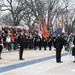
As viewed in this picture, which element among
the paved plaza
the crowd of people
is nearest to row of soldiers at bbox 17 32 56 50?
the crowd of people

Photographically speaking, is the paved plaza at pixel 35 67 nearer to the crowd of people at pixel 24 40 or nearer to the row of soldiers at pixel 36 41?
the crowd of people at pixel 24 40

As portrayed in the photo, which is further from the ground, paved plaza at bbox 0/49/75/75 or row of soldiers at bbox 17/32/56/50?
row of soldiers at bbox 17/32/56/50

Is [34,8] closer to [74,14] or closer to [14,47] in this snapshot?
[74,14]

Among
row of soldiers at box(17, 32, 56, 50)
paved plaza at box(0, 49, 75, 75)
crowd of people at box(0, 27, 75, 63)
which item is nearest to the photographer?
paved plaza at box(0, 49, 75, 75)

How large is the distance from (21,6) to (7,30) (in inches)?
1371

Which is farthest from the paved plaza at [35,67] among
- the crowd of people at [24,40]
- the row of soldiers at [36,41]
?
the row of soldiers at [36,41]

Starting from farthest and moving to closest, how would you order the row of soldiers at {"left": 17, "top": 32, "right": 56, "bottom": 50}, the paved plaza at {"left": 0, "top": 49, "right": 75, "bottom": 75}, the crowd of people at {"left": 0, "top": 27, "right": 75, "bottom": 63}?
the row of soldiers at {"left": 17, "top": 32, "right": 56, "bottom": 50}
the crowd of people at {"left": 0, "top": 27, "right": 75, "bottom": 63}
the paved plaza at {"left": 0, "top": 49, "right": 75, "bottom": 75}

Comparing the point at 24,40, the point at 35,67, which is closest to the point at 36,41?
the point at 24,40

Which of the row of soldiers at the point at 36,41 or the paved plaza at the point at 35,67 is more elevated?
the row of soldiers at the point at 36,41

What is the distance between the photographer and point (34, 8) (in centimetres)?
5416

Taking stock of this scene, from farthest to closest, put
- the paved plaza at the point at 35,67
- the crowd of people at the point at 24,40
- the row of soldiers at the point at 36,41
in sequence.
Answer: the row of soldiers at the point at 36,41 < the crowd of people at the point at 24,40 < the paved plaza at the point at 35,67

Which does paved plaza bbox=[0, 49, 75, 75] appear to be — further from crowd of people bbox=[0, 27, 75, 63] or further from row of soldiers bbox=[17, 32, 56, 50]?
row of soldiers bbox=[17, 32, 56, 50]

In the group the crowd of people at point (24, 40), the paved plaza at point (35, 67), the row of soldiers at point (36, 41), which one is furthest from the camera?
the row of soldiers at point (36, 41)

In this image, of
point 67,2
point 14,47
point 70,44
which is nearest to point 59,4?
A: point 67,2
